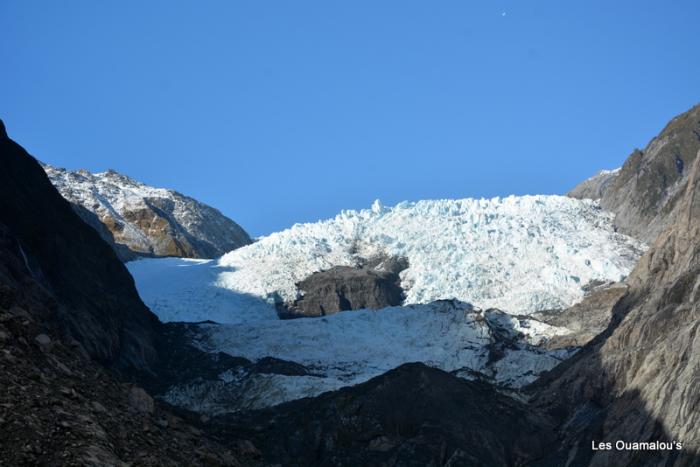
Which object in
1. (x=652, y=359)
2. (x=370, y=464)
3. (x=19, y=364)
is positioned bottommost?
(x=370, y=464)

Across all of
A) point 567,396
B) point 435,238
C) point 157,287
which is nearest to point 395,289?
point 435,238

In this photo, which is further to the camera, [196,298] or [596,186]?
[596,186]

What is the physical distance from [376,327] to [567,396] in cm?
2710

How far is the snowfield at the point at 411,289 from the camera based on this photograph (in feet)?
276

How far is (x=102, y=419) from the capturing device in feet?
107

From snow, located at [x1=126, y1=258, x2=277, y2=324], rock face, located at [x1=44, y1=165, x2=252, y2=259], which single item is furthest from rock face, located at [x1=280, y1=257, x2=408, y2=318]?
rock face, located at [x1=44, y1=165, x2=252, y2=259]

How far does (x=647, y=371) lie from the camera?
60188 mm

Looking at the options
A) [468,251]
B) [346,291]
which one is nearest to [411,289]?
[346,291]

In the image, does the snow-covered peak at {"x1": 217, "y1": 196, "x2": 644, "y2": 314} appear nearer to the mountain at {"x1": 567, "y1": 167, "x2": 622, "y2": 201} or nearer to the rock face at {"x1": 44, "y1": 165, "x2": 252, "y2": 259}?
the mountain at {"x1": 567, "y1": 167, "x2": 622, "y2": 201}

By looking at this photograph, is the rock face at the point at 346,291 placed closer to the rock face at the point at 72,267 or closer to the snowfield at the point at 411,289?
the snowfield at the point at 411,289

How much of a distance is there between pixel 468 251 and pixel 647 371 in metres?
69.1

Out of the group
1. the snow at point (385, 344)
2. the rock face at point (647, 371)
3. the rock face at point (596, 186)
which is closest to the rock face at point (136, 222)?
the rock face at point (596, 186)

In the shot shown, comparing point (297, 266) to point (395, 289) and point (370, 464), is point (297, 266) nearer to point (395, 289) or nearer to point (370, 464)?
point (395, 289)

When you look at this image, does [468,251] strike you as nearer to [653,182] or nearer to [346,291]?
[346,291]
